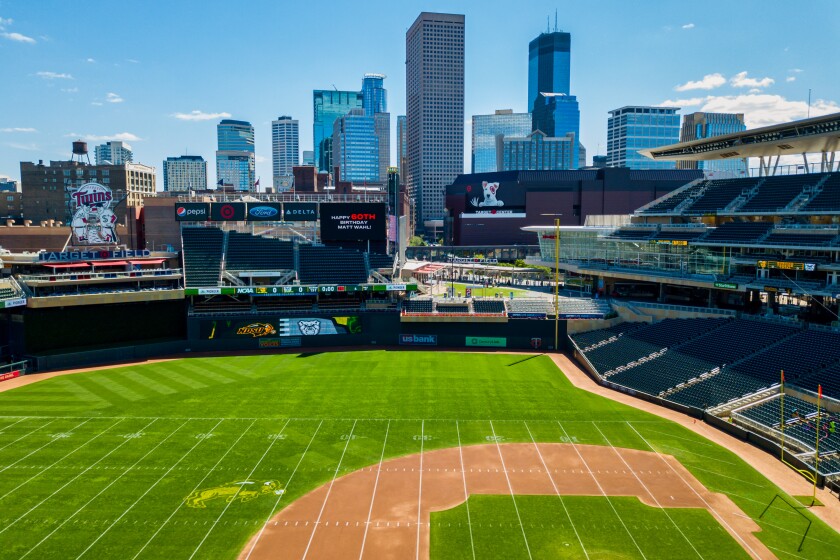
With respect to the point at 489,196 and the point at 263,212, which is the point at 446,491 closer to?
the point at 263,212

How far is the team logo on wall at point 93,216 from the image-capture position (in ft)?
177

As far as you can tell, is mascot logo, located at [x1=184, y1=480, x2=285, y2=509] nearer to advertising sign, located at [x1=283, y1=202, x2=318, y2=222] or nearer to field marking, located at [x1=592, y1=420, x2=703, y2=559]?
field marking, located at [x1=592, y1=420, x2=703, y2=559]

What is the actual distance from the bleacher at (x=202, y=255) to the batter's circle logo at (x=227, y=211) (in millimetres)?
1974

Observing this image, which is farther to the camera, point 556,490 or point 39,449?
point 39,449

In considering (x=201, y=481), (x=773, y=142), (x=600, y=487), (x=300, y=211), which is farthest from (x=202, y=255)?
(x=773, y=142)

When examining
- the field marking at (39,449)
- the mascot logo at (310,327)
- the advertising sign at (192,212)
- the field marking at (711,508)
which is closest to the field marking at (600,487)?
the field marking at (711,508)

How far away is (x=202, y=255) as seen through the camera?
5866 cm

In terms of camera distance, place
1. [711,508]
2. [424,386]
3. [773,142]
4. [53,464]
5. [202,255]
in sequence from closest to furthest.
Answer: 1. [711,508]
2. [53,464]
3. [424,386]
4. [773,142]
5. [202,255]

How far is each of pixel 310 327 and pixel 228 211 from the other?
54.2 ft

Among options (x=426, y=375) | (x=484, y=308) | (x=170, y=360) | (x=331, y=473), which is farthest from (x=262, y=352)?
(x=331, y=473)

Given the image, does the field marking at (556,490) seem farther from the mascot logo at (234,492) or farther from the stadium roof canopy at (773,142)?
the stadium roof canopy at (773,142)

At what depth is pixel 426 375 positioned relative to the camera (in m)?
45.4

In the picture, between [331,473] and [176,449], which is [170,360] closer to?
[176,449]

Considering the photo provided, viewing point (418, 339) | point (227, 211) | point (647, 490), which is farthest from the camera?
point (227, 211)
